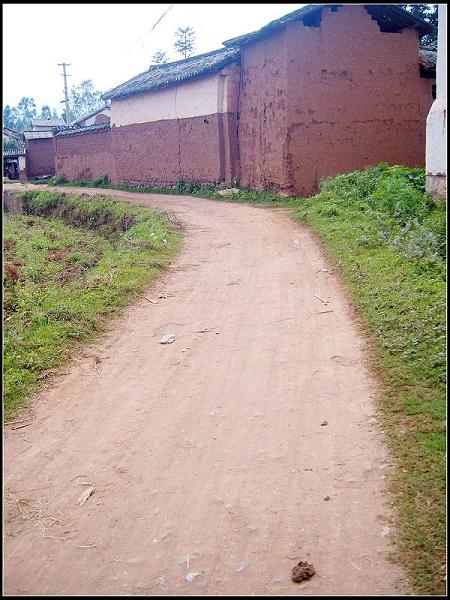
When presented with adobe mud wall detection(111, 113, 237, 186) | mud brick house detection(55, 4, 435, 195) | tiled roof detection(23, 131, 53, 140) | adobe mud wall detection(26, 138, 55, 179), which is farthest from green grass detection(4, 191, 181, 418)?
tiled roof detection(23, 131, 53, 140)

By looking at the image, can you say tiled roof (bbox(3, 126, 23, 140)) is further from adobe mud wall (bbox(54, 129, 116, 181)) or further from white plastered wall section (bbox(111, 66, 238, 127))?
white plastered wall section (bbox(111, 66, 238, 127))

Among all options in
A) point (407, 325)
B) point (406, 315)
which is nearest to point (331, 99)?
point (406, 315)


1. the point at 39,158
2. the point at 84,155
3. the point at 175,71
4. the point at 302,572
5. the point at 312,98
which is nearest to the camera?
the point at 302,572

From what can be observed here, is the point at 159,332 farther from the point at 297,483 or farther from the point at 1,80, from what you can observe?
the point at 1,80

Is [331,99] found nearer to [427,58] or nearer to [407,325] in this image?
[427,58]

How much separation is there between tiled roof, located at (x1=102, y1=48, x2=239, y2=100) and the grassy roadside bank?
269 inches

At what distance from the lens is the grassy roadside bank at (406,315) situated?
347cm

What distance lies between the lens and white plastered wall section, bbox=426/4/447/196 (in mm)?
9672

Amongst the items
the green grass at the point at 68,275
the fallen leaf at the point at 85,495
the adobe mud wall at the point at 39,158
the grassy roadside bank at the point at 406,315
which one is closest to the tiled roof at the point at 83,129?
the adobe mud wall at the point at 39,158

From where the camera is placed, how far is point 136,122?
23688mm

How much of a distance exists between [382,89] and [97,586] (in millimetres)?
15867

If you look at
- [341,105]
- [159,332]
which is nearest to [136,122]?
[341,105]

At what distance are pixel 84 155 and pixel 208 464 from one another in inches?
1002

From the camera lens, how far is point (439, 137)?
32.7 feet
